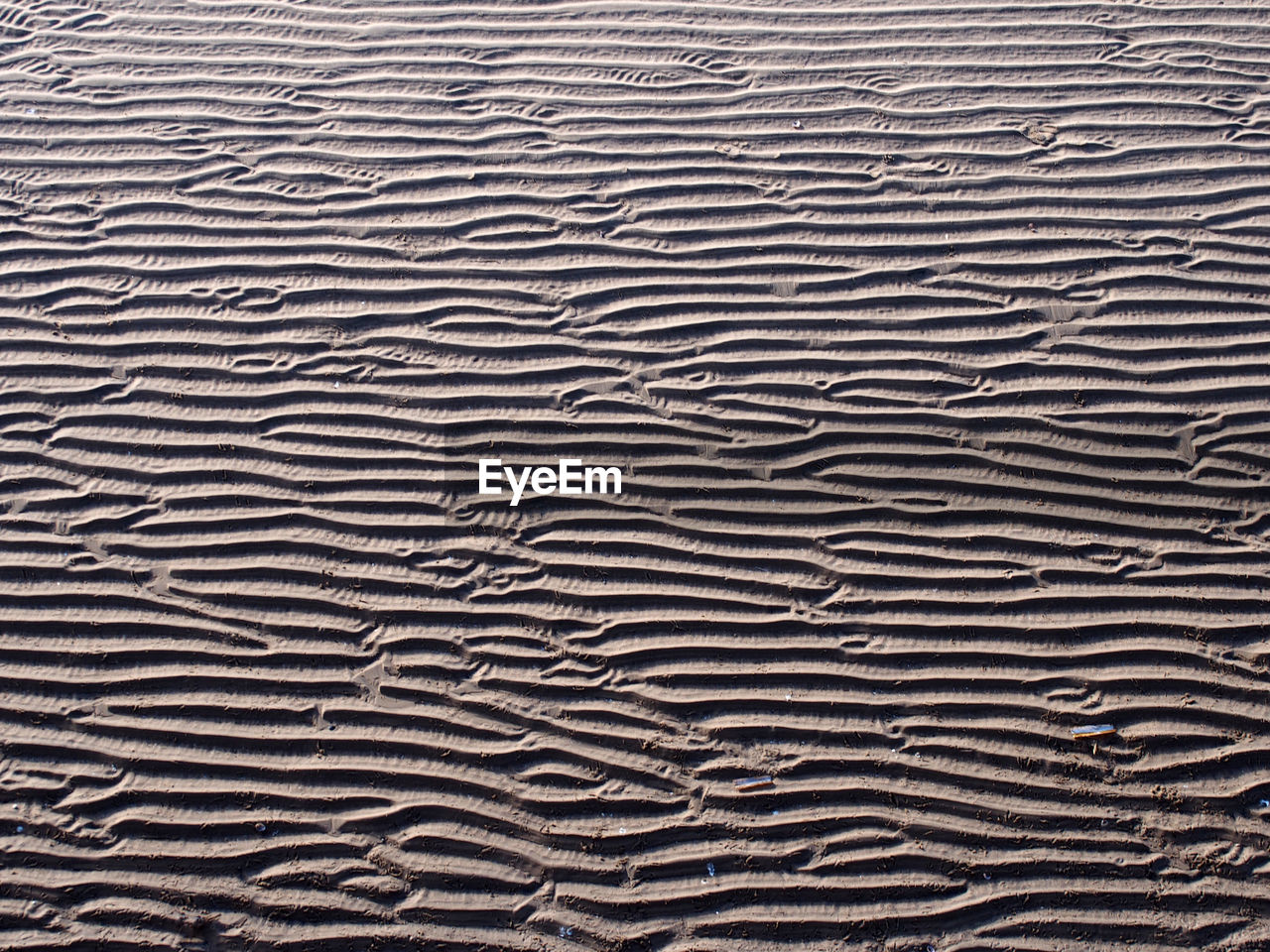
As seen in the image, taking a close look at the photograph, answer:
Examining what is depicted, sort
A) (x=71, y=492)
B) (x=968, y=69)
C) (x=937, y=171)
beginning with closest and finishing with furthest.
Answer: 1. (x=71, y=492)
2. (x=937, y=171)
3. (x=968, y=69)

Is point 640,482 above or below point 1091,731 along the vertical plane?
above

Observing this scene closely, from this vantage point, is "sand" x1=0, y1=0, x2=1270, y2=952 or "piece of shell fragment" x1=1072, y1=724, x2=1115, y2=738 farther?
"piece of shell fragment" x1=1072, y1=724, x2=1115, y2=738

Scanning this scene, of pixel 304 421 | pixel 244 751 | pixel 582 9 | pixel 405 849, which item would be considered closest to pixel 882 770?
pixel 405 849

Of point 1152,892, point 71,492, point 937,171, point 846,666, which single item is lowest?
point 1152,892

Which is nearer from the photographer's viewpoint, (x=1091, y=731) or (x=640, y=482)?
(x=1091, y=731)

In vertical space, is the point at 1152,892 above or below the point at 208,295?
below

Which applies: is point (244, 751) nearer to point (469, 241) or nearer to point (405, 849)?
point (405, 849)

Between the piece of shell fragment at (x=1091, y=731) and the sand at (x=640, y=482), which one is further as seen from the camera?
Result: the piece of shell fragment at (x=1091, y=731)

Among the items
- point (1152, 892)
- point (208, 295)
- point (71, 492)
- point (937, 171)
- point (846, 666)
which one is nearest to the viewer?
point (1152, 892)
